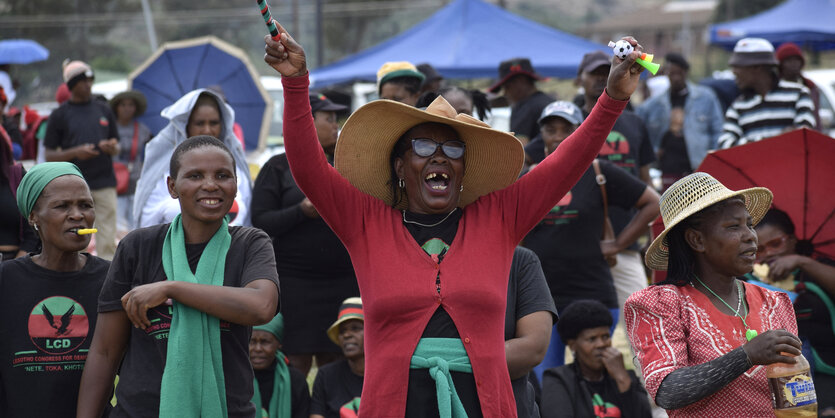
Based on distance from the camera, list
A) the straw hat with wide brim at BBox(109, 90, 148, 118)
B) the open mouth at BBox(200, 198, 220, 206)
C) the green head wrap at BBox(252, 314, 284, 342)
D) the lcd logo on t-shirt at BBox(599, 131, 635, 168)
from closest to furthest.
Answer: the open mouth at BBox(200, 198, 220, 206) → the green head wrap at BBox(252, 314, 284, 342) → the lcd logo on t-shirt at BBox(599, 131, 635, 168) → the straw hat with wide brim at BBox(109, 90, 148, 118)

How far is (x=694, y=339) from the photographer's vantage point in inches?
134

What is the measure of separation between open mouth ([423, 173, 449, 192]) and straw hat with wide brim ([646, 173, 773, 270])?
897 millimetres

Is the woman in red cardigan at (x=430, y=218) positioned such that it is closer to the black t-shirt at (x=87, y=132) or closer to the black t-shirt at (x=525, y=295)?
the black t-shirt at (x=525, y=295)

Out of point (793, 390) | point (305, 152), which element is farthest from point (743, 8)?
point (305, 152)

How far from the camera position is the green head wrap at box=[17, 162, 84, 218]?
392 cm

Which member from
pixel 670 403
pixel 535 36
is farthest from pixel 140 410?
pixel 535 36

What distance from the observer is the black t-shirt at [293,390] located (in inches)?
225

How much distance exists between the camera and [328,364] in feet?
19.4

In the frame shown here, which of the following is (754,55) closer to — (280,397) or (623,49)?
(280,397)

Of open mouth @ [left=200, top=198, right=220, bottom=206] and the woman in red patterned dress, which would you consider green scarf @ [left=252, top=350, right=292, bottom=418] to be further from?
the woman in red patterned dress

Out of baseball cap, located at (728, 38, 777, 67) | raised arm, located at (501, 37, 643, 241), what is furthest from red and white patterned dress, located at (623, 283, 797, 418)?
baseball cap, located at (728, 38, 777, 67)

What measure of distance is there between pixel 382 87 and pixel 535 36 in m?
8.86

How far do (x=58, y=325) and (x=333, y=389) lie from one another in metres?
2.34

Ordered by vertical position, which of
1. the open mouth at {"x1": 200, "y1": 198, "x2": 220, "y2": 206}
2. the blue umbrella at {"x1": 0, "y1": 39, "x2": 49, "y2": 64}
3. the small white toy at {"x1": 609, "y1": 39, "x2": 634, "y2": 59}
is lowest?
the open mouth at {"x1": 200, "y1": 198, "x2": 220, "y2": 206}
